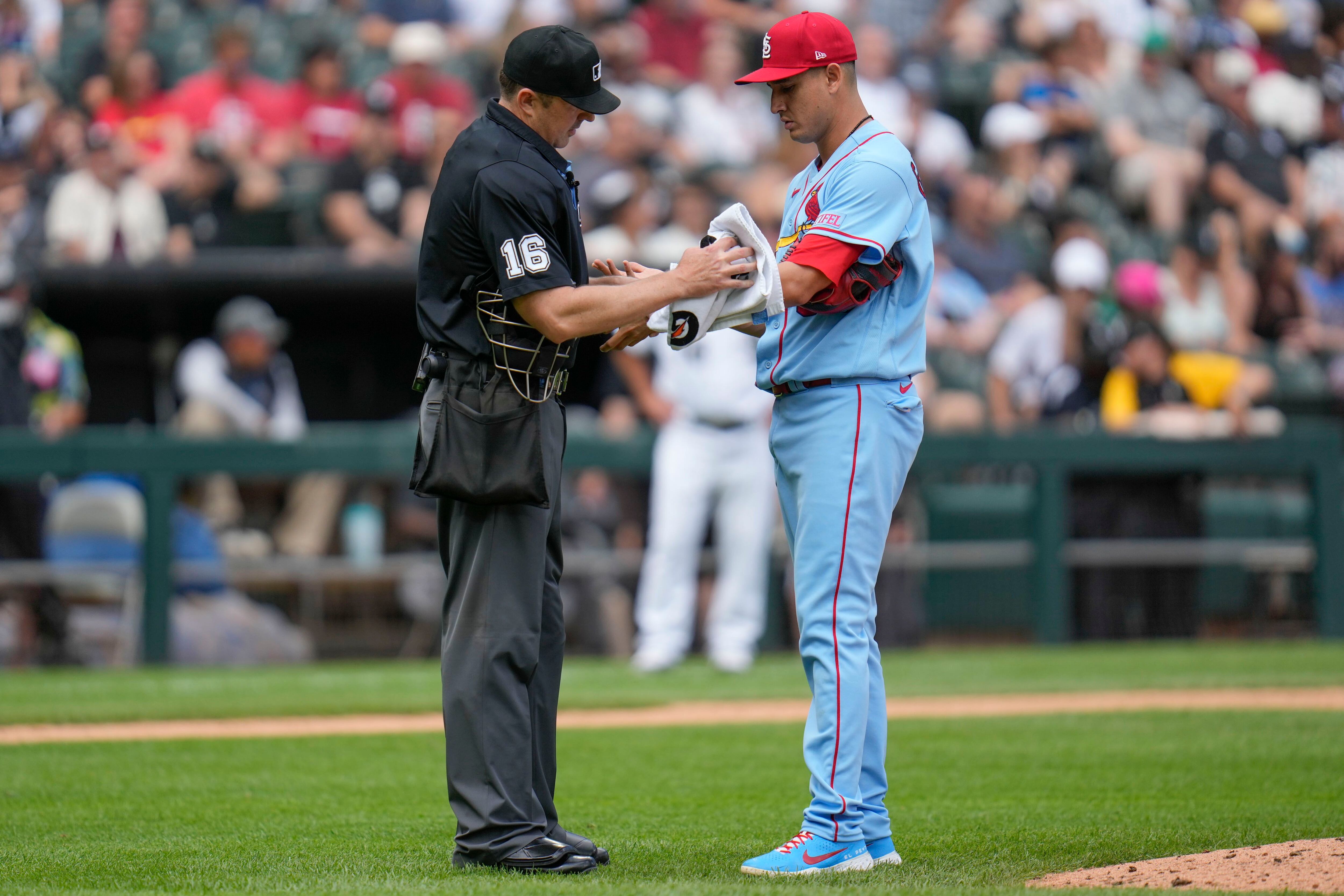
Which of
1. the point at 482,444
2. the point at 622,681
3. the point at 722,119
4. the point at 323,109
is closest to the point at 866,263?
the point at 482,444

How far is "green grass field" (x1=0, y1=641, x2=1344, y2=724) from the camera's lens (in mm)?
7641

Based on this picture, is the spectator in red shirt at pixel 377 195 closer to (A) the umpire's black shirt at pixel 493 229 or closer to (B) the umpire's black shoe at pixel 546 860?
(A) the umpire's black shirt at pixel 493 229

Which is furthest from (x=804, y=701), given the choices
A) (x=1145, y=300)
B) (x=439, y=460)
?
(x=1145, y=300)

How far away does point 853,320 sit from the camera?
13.1 ft

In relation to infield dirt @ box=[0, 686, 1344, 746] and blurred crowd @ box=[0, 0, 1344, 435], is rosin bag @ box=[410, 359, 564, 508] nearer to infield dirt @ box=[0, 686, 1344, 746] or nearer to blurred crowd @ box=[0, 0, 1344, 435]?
infield dirt @ box=[0, 686, 1344, 746]

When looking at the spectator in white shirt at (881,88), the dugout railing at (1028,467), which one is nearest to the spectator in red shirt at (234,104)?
the dugout railing at (1028,467)

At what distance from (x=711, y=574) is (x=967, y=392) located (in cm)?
239

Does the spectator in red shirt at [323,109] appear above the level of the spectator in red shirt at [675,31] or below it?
below

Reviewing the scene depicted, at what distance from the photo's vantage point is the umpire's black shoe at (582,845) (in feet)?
13.1

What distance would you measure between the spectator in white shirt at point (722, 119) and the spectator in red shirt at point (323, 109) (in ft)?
9.26

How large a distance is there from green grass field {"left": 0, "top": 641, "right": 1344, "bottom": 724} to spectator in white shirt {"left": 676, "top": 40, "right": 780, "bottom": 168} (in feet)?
17.9

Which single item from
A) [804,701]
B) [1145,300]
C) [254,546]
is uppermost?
[1145,300]

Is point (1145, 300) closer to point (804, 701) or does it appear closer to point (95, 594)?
point (804, 701)

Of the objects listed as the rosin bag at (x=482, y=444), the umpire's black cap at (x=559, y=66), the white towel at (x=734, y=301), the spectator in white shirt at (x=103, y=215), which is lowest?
the rosin bag at (x=482, y=444)
